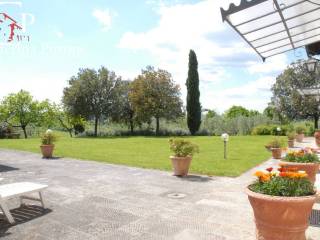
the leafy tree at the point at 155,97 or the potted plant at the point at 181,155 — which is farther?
the leafy tree at the point at 155,97

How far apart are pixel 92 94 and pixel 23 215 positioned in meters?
29.1

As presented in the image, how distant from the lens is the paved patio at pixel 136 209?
15.6 ft

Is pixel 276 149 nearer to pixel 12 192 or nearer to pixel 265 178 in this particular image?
pixel 265 178

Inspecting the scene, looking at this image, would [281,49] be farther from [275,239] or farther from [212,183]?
[275,239]

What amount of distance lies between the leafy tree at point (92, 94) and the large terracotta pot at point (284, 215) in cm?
3135

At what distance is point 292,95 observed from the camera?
3781 centimetres

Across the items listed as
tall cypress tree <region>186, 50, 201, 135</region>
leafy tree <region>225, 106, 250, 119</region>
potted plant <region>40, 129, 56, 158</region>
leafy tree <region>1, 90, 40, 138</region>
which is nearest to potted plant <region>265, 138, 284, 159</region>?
potted plant <region>40, 129, 56, 158</region>

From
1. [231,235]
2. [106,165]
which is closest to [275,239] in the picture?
[231,235]

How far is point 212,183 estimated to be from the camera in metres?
8.19

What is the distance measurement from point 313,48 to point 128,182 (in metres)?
6.62

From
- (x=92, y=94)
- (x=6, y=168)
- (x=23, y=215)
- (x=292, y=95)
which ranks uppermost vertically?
(x=292, y=95)

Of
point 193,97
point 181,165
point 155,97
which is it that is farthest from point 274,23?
point 193,97

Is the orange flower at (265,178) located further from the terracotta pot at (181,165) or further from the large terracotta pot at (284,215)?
the terracotta pot at (181,165)

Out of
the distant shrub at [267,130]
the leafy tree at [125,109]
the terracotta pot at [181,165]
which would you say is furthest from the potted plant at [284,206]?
the leafy tree at [125,109]
